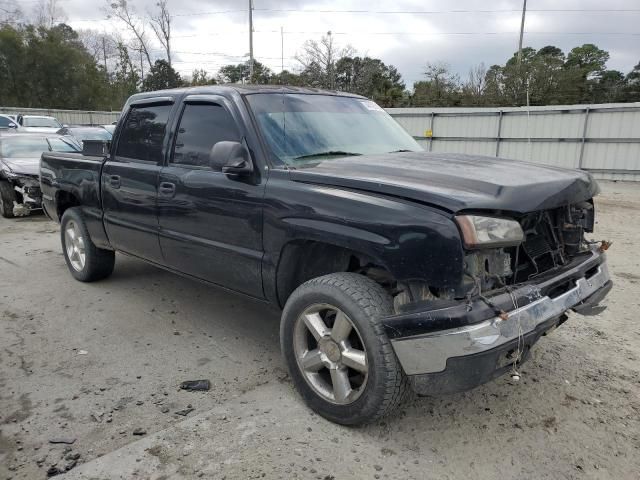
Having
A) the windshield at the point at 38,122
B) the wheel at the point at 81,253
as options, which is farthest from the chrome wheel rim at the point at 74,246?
the windshield at the point at 38,122

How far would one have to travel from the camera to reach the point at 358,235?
260 centimetres

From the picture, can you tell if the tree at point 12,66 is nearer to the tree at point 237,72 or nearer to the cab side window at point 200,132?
the tree at point 237,72

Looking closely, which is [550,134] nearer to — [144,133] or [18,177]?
[18,177]

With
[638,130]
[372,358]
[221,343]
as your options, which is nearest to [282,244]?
[372,358]

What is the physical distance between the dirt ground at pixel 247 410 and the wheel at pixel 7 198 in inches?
227

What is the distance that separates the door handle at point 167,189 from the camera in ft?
12.4

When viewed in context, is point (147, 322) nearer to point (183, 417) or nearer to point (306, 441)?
point (183, 417)

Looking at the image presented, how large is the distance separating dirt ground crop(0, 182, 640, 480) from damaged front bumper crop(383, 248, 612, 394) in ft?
1.69

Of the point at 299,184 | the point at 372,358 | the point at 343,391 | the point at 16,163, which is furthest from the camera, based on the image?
the point at 16,163

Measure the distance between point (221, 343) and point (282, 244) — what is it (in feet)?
4.43

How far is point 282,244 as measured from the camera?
3035mm

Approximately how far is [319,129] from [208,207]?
934 millimetres

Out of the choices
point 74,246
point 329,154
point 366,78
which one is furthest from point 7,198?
point 366,78

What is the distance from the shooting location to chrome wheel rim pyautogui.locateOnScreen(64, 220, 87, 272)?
17.4 feet
